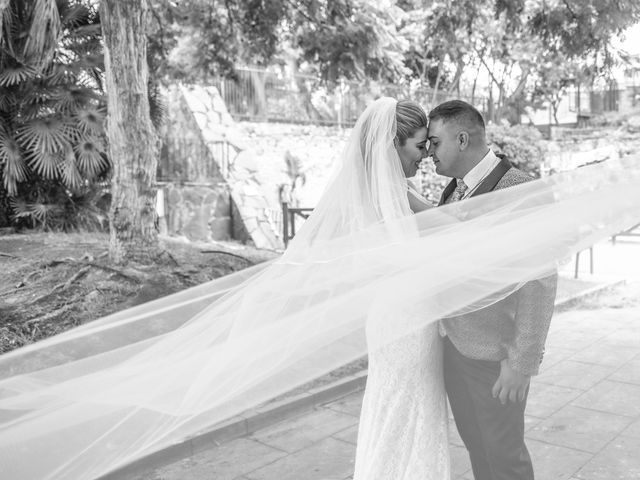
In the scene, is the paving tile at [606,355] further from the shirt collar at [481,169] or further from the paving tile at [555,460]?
the shirt collar at [481,169]

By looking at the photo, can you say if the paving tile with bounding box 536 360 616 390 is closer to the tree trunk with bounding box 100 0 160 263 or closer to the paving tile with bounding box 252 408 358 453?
the paving tile with bounding box 252 408 358 453

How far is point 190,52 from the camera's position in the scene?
1091cm

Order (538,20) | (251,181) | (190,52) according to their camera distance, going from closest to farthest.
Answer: (538,20) → (190,52) → (251,181)

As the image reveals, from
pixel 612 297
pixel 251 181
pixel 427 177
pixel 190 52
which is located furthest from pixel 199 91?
pixel 612 297

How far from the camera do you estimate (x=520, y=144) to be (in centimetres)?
2091

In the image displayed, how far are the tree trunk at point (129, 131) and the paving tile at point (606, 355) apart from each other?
14.6ft

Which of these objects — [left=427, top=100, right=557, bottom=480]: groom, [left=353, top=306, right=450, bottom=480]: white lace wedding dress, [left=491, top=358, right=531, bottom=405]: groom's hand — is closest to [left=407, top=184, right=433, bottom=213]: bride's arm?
[left=427, top=100, right=557, bottom=480]: groom

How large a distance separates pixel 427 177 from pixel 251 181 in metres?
6.15

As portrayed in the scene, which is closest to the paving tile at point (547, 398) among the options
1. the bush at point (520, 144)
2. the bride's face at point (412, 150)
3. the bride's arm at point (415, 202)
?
the bride's arm at point (415, 202)

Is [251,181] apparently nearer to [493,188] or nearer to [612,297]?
[612,297]

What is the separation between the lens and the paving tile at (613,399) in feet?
16.0

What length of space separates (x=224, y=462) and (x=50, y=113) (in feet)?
23.7

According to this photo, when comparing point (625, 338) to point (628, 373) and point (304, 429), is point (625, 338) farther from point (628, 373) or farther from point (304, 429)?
point (304, 429)

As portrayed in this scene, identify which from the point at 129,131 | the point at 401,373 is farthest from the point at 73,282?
the point at 401,373
